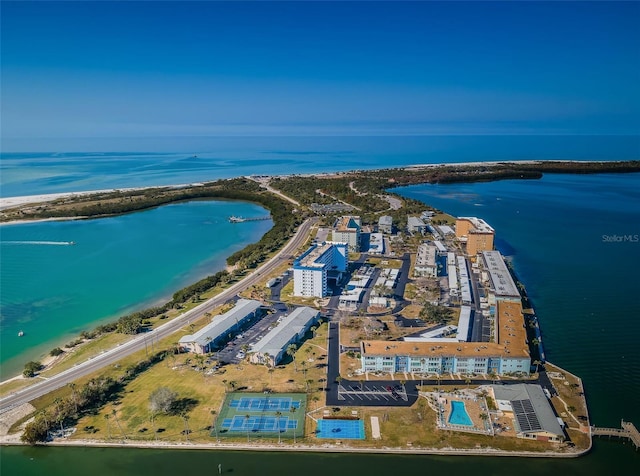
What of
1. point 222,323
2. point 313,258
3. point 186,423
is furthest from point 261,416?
point 313,258

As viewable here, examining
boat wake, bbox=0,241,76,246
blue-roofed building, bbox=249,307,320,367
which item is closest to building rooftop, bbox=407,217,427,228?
blue-roofed building, bbox=249,307,320,367

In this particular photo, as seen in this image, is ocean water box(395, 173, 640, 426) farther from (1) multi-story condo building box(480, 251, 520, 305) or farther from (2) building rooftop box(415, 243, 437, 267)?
(2) building rooftop box(415, 243, 437, 267)

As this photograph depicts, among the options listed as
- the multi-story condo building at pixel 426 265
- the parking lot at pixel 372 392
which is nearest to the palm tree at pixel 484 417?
the parking lot at pixel 372 392

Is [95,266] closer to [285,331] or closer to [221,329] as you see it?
[221,329]

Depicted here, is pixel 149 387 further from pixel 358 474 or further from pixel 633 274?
pixel 633 274

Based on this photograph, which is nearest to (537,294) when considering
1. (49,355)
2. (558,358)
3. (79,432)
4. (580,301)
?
(580,301)
